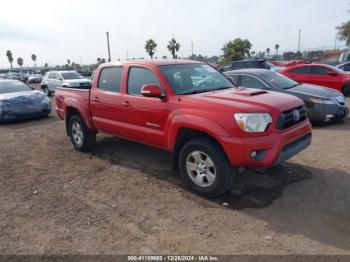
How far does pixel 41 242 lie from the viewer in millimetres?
3570

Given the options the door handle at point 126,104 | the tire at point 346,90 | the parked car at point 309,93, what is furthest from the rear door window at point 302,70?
A: the door handle at point 126,104

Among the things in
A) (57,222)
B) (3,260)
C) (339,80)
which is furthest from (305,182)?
(339,80)

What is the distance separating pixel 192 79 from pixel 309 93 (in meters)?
4.29

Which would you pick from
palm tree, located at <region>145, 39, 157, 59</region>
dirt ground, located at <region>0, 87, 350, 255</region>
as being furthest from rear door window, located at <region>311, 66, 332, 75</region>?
palm tree, located at <region>145, 39, 157, 59</region>

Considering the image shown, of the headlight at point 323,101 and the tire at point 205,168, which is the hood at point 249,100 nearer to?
the tire at point 205,168

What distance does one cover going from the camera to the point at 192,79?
515 centimetres

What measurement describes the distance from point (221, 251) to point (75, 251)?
4.93ft

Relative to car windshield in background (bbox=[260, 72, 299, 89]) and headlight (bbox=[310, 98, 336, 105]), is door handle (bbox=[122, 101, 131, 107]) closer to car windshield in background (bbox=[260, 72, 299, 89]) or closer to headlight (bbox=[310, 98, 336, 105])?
car windshield in background (bbox=[260, 72, 299, 89])

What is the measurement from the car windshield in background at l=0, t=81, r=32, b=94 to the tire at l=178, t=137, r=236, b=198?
917 centimetres

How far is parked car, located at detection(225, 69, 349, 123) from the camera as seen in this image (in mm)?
7965

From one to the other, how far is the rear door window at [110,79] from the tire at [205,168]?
6.30 ft

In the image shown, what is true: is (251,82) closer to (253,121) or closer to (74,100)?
(74,100)

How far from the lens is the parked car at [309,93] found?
26.1 ft

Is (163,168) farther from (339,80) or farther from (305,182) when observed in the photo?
(339,80)
